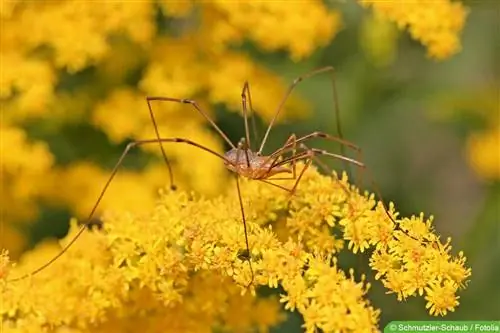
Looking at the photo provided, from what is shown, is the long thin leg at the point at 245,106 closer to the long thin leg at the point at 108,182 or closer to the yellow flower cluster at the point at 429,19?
the long thin leg at the point at 108,182

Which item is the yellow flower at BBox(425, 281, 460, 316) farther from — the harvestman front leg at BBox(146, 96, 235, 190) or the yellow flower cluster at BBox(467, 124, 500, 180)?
the yellow flower cluster at BBox(467, 124, 500, 180)

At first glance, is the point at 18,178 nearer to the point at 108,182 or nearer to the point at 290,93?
the point at 108,182

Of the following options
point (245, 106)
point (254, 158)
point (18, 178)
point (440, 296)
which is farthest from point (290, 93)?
point (440, 296)

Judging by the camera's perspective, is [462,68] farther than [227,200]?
Yes

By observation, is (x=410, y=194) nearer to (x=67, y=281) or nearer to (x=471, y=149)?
(x=471, y=149)

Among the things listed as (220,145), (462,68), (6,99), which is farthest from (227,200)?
(462,68)

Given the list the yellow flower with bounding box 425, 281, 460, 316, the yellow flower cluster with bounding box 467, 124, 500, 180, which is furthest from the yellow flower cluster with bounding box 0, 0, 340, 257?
the yellow flower with bounding box 425, 281, 460, 316
